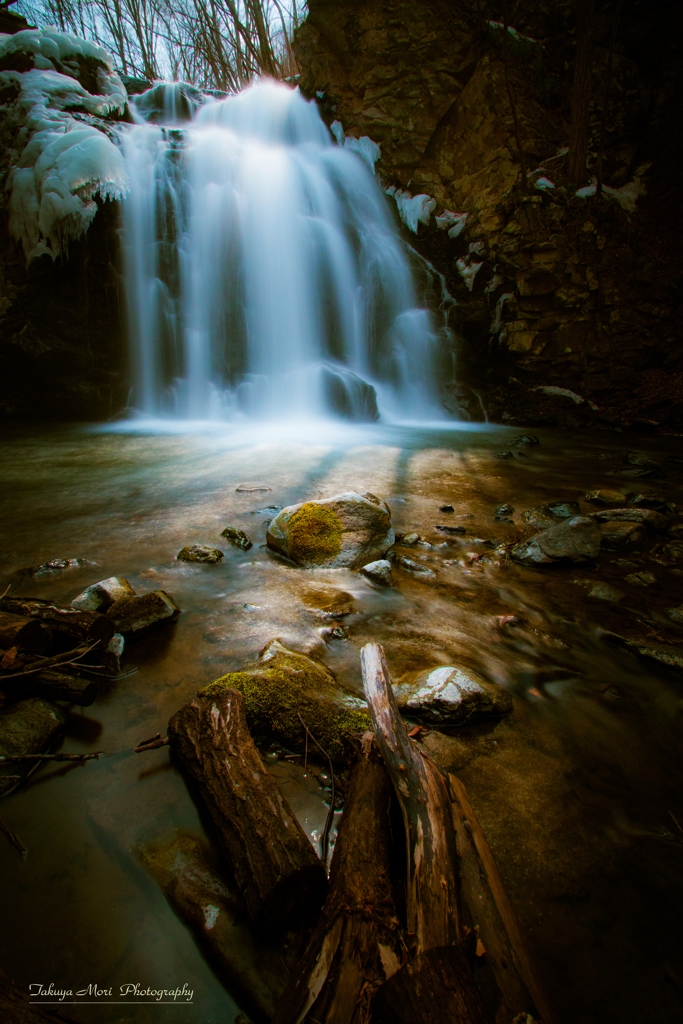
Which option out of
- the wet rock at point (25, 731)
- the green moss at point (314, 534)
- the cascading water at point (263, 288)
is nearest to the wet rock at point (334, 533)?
the green moss at point (314, 534)

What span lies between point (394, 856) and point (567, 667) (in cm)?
153

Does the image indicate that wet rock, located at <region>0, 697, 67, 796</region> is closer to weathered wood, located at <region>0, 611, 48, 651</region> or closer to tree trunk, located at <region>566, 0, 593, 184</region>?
weathered wood, located at <region>0, 611, 48, 651</region>

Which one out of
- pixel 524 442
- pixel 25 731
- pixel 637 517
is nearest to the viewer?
pixel 25 731

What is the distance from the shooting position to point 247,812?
130cm

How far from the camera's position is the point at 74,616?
86.0 inches

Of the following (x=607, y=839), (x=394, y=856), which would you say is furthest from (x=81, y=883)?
(x=607, y=839)

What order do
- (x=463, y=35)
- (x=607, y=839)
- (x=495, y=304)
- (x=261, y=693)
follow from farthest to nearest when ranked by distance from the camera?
(x=463, y=35), (x=495, y=304), (x=261, y=693), (x=607, y=839)

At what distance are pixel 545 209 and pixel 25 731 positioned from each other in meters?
12.5

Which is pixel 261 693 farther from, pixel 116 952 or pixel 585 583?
pixel 585 583

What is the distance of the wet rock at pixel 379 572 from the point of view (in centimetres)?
319

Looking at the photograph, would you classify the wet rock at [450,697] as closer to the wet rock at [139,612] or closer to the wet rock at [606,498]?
the wet rock at [139,612]

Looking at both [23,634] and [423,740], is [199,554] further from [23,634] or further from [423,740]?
[423,740]

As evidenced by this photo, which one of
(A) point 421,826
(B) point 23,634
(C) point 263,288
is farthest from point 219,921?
(C) point 263,288

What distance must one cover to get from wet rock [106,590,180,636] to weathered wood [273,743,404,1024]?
1.64m
